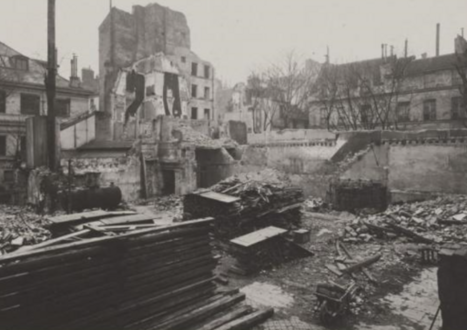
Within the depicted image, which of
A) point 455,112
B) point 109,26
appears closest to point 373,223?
point 455,112

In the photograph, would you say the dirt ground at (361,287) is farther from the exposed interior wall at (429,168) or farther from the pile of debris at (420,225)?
the exposed interior wall at (429,168)

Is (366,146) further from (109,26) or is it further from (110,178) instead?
(109,26)

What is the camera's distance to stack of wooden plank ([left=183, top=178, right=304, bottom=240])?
11.7 meters

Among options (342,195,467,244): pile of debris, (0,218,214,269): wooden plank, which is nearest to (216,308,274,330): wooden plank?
(0,218,214,269): wooden plank

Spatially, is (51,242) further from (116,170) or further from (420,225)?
(116,170)

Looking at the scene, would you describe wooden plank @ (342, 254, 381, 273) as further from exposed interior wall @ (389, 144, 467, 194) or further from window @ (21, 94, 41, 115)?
window @ (21, 94, 41, 115)

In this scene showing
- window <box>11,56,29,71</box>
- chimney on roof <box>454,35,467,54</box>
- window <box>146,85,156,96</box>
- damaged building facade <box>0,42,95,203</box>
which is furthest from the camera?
window <box>146,85,156,96</box>

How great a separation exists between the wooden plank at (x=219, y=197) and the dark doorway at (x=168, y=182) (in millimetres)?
12008

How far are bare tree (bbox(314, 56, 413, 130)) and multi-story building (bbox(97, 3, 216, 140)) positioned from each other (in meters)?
17.9

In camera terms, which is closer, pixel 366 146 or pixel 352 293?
pixel 352 293

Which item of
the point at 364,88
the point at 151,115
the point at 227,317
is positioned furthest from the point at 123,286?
the point at 151,115

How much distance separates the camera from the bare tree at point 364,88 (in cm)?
2784

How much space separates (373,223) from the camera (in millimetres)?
12164

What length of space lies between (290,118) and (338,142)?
20658 millimetres
